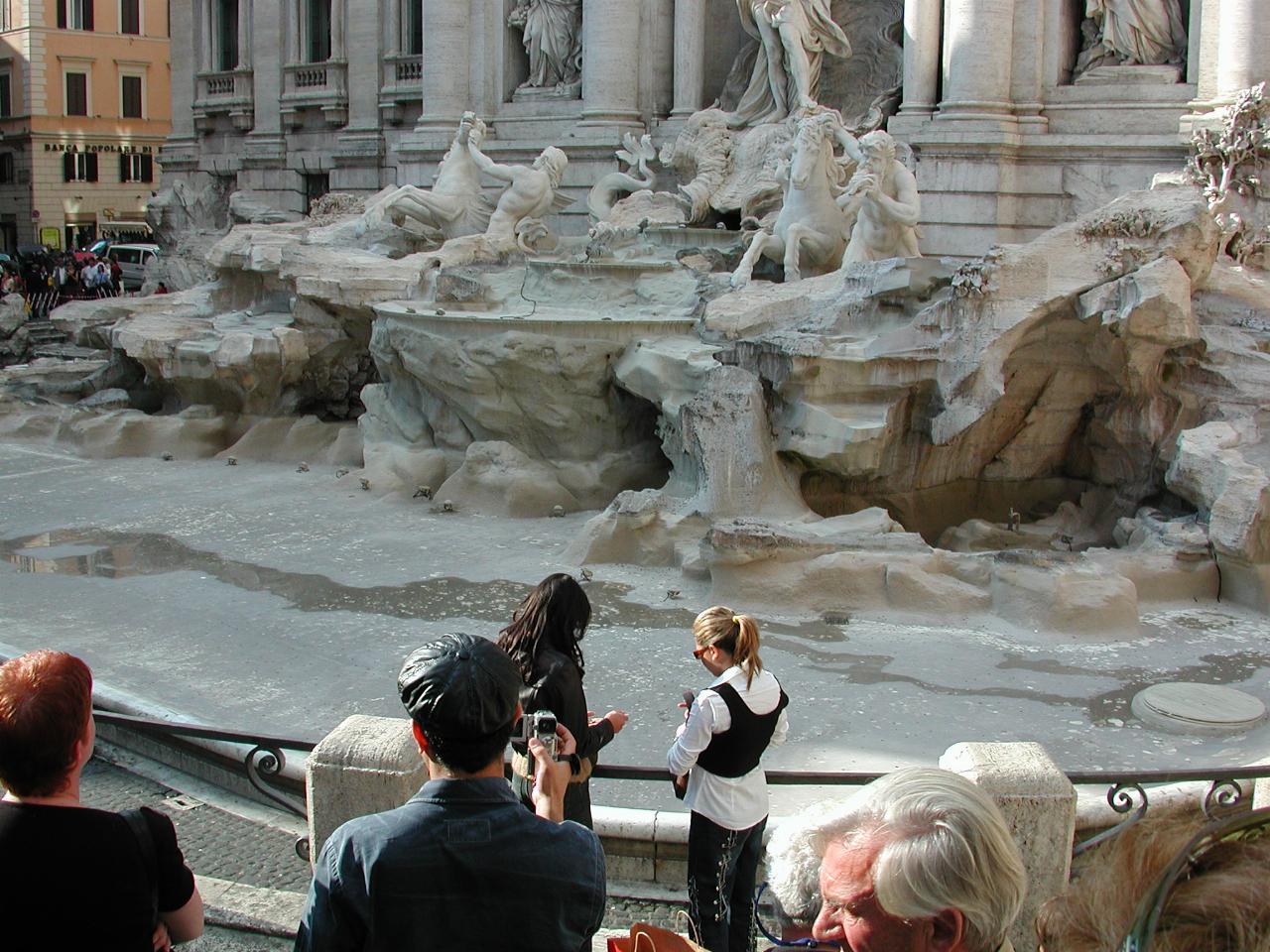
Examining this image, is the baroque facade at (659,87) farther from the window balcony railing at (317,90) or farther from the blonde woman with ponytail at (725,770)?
the blonde woman with ponytail at (725,770)

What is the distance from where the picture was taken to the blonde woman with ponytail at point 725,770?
424 cm

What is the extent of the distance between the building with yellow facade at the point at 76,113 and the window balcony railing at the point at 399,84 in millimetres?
18162

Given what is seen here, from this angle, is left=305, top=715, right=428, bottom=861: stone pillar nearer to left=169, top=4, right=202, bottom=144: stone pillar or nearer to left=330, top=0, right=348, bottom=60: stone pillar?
left=330, top=0, right=348, bottom=60: stone pillar

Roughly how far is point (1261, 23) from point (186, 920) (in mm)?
13273

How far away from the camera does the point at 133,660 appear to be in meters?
8.50

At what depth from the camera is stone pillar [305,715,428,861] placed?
4.35 metres

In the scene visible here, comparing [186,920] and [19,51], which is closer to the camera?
[186,920]

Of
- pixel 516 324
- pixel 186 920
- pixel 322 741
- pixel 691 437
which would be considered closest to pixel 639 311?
pixel 516 324

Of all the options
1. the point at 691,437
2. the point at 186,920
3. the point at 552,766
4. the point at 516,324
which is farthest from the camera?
the point at 516,324

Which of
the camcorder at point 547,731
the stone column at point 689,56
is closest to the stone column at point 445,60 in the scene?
the stone column at point 689,56

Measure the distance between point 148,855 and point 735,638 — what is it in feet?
6.38

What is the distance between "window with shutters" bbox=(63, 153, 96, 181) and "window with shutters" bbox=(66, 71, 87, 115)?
3.78 ft

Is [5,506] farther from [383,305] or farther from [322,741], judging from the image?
[322,741]

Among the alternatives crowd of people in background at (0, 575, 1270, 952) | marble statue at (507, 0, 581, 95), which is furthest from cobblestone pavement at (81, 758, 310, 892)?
marble statue at (507, 0, 581, 95)
